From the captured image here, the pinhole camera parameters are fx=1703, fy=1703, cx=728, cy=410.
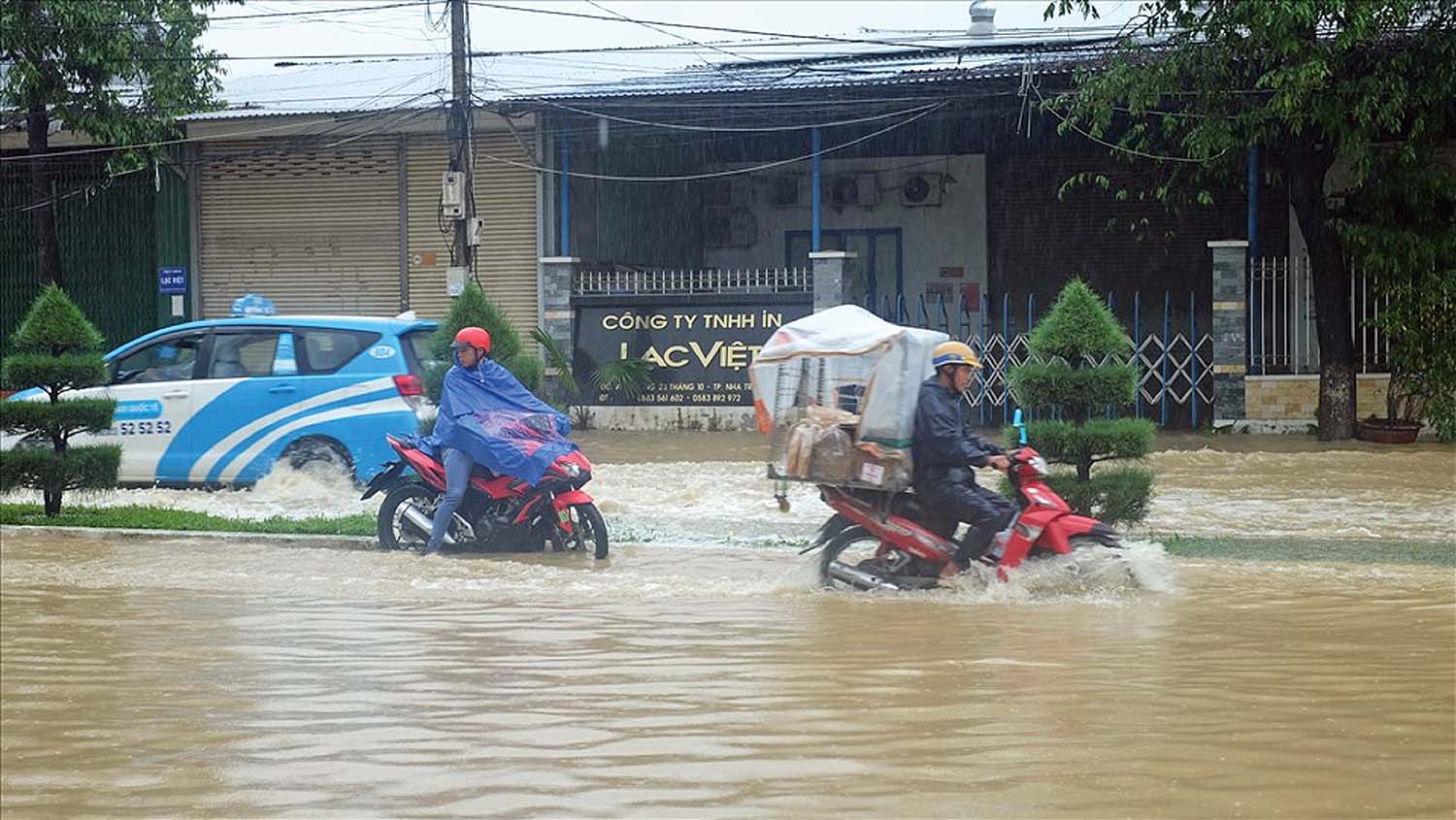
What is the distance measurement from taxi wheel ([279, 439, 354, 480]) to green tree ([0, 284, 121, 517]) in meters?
1.73

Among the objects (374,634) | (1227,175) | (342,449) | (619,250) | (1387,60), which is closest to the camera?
(374,634)

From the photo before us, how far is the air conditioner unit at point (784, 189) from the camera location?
26391 millimetres

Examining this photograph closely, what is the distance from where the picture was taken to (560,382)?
880 inches

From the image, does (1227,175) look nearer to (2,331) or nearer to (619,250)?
(619,250)

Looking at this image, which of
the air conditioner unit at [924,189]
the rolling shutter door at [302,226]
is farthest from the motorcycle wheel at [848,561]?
the air conditioner unit at [924,189]

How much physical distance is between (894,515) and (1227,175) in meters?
11.9

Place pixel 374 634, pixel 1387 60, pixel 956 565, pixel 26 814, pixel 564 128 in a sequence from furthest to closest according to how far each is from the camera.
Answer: pixel 564 128
pixel 1387 60
pixel 956 565
pixel 374 634
pixel 26 814

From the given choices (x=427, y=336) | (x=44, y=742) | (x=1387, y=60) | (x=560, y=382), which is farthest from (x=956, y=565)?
(x=560, y=382)

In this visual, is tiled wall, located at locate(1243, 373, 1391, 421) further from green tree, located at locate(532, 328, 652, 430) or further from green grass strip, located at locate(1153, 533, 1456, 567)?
green grass strip, located at locate(1153, 533, 1456, 567)

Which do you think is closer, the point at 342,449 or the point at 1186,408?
the point at 342,449

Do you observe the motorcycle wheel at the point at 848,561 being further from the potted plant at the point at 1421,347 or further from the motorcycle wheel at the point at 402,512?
the potted plant at the point at 1421,347

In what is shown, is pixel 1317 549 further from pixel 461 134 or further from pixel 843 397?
pixel 461 134

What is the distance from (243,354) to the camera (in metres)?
14.4

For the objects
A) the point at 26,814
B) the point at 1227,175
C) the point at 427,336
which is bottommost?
the point at 26,814
